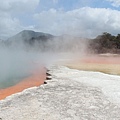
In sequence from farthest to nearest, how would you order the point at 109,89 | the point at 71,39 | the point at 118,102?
the point at 71,39
the point at 109,89
the point at 118,102

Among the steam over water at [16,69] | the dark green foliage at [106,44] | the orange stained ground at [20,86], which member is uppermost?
the dark green foliage at [106,44]

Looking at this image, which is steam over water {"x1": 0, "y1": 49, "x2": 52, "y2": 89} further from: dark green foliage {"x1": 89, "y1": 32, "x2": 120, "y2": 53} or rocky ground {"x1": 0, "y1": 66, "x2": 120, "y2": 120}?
dark green foliage {"x1": 89, "y1": 32, "x2": 120, "y2": 53}

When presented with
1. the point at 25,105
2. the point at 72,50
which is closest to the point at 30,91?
the point at 25,105

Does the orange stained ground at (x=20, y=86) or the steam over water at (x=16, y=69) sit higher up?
the steam over water at (x=16, y=69)

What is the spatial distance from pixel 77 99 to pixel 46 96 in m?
1.19

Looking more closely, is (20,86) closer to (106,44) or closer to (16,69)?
(16,69)

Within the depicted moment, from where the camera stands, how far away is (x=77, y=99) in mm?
7945

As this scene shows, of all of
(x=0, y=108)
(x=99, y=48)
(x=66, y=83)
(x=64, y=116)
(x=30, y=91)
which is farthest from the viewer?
(x=99, y=48)

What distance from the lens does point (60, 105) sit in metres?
7.29

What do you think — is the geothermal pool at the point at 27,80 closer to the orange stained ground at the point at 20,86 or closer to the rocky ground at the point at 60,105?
the orange stained ground at the point at 20,86

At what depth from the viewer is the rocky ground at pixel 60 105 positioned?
6.43 meters

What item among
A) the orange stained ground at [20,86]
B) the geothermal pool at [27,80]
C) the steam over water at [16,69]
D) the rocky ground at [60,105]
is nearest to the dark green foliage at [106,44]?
the steam over water at [16,69]

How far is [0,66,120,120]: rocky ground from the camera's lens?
6434 mm

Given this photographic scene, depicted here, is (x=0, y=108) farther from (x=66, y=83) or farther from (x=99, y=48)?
(x=99, y=48)
